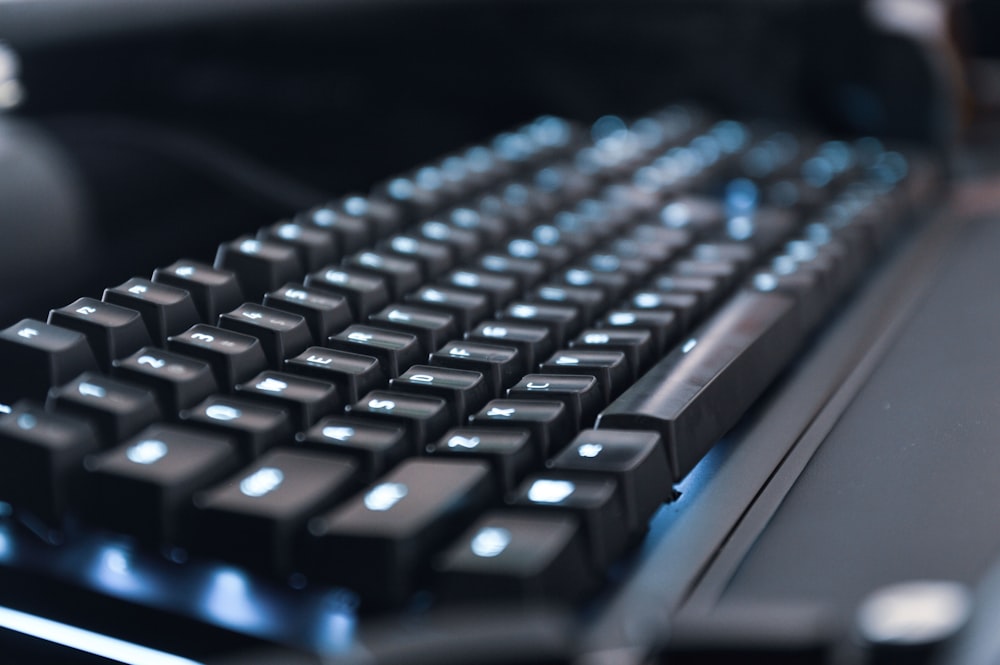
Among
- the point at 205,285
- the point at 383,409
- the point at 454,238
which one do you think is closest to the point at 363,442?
the point at 383,409

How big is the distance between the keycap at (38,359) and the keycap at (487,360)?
0.14 meters

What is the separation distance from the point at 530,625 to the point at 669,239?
390 mm

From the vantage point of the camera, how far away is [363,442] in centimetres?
36

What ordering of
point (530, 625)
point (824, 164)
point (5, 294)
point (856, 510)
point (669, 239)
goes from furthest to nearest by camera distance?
point (824, 164) → point (669, 239) → point (5, 294) → point (856, 510) → point (530, 625)

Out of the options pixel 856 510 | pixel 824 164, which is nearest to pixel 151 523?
pixel 856 510

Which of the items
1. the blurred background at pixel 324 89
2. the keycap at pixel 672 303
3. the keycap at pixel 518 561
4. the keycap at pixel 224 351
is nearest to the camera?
the keycap at pixel 518 561

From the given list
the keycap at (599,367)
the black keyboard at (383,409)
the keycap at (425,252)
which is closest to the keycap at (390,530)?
the black keyboard at (383,409)

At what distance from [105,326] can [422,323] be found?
0.44 feet

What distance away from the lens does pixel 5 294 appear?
52 cm

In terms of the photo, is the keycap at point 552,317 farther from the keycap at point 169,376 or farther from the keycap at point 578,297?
the keycap at point 169,376

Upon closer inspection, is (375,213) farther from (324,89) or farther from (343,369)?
(324,89)

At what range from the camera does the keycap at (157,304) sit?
418mm

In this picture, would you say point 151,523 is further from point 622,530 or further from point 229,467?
point 622,530

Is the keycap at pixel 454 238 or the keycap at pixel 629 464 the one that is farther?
the keycap at pixel 454 238
